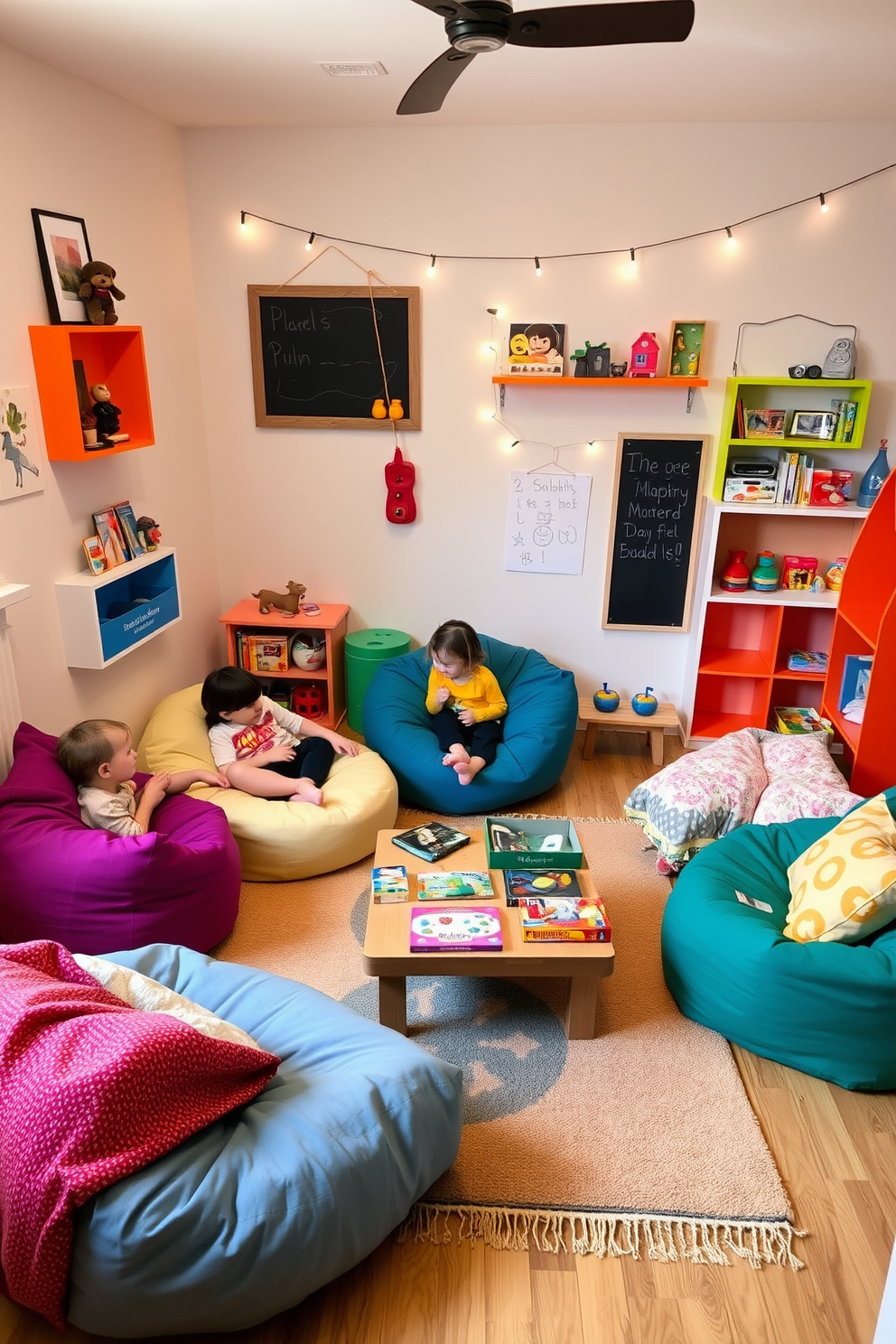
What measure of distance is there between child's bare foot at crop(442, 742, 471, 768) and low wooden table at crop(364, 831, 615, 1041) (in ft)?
3.42

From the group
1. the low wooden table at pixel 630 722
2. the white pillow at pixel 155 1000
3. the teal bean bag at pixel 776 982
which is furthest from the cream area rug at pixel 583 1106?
the low wooden table at pixel 630 722

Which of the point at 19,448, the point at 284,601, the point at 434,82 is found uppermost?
the point at 434,82

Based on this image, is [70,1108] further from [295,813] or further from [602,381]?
[602,381]

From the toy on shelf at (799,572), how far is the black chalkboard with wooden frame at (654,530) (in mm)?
416

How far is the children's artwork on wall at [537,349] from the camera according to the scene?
3.82 m

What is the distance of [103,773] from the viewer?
2.83 m

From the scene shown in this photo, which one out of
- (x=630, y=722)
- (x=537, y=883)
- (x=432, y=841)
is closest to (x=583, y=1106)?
(x=537, y=883)

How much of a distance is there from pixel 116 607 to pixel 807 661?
2.97 metres

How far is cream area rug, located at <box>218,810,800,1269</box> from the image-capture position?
6.42 ft

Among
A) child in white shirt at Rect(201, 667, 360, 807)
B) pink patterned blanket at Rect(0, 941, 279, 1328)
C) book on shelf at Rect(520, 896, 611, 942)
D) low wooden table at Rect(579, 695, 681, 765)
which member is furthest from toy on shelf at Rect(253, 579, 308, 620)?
pink patterned blanket at Rect(0, 941, 279, 1328)

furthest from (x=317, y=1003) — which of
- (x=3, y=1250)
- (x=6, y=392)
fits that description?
(x=6, y=392)

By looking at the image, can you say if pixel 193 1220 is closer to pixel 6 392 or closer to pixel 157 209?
pixel 6 392

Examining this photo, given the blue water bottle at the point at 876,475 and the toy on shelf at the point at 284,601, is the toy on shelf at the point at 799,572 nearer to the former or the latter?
the blue water bottle at the point at 876,475

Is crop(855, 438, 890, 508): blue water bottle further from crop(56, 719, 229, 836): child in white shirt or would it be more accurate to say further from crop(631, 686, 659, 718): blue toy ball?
crop(56, 719, 229, 836): child in white shirt
